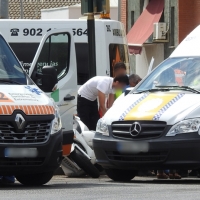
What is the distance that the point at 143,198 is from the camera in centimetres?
1026

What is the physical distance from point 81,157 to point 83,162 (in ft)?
0.29

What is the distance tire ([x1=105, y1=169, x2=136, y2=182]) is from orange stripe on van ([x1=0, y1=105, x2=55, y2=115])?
1986mm

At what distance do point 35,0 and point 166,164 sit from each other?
122 feet

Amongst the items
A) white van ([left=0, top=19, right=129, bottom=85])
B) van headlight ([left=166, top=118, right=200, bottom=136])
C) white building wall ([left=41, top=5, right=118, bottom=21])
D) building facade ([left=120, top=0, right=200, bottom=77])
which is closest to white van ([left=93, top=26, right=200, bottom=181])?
van headlight ([left=166, top=118, right=200, bottom=136])

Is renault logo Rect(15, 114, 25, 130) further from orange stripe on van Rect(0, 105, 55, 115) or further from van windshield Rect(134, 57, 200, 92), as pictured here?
van windshield Rect(134, 57, 200, 92)

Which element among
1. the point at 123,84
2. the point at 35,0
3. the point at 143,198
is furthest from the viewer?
the point at 35,0

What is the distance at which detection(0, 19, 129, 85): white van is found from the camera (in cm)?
1986

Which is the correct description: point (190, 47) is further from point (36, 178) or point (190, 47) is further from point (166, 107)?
point (36, 178)

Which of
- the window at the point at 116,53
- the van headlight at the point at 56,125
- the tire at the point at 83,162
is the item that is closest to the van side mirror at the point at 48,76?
the van headlight at the point at 56,125

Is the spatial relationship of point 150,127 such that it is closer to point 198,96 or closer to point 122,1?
point 198,96

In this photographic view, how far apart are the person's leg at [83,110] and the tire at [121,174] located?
3854 mm

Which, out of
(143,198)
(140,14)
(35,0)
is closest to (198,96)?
(143,198)

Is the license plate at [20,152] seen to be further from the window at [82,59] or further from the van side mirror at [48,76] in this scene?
the window at [82,59]

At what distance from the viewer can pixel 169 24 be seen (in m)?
→ 32.6
